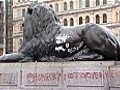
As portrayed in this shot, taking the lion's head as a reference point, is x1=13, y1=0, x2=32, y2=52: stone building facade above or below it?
below

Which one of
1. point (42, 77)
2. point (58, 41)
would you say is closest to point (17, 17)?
point (58, 41)

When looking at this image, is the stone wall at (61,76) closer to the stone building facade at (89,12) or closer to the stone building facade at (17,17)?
the stone building facade at (89,12)

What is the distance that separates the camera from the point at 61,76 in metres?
10.4

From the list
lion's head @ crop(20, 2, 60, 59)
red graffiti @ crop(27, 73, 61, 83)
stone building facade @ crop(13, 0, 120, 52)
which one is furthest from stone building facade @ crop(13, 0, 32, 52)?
red graffiti @ crop(27, 73, 61, 83)

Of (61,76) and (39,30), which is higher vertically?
(39,30)

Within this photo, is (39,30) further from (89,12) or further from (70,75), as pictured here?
(89,12)

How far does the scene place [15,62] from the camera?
1150cm

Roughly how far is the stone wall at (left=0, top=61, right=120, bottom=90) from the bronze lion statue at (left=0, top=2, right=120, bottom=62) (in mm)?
470

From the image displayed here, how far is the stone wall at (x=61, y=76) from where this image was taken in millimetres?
9904

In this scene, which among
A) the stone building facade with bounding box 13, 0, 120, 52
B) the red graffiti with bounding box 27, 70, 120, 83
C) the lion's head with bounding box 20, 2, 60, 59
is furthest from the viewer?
the stone building facade with bounding box 13, 0, 120, 52

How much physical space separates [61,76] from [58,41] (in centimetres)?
109

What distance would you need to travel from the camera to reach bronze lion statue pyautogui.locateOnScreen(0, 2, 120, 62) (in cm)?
1078

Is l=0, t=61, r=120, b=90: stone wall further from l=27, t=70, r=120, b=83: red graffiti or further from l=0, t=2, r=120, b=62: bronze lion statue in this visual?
l=0, t=2, r=120, b=62: bronze lion statue

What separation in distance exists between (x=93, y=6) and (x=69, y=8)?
537cm
